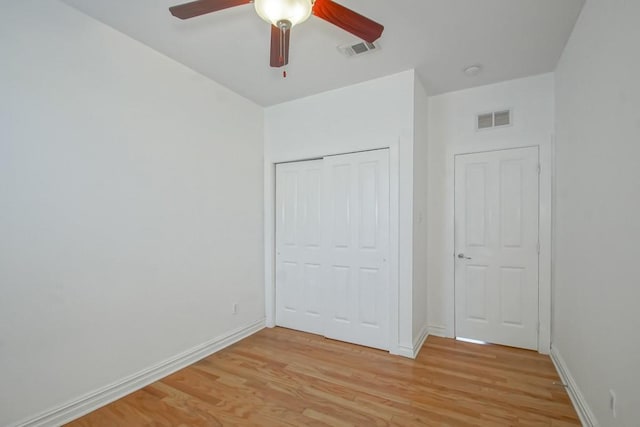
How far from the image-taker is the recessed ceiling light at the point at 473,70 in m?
2.68

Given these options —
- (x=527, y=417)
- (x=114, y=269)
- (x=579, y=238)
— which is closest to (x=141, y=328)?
(x=114, y=269)

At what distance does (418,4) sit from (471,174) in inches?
74.5

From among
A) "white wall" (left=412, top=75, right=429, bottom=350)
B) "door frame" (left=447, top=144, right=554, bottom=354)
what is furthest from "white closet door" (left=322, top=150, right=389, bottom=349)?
"door frame" (left=447, top=144, right=554, bottom=354)

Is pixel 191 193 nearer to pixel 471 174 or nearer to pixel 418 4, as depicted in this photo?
pixel 418 4

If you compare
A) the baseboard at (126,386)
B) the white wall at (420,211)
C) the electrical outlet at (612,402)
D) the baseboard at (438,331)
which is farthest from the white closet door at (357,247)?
the electrical outlet at (612,402)

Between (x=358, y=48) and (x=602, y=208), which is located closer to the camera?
(x=602, y=208)

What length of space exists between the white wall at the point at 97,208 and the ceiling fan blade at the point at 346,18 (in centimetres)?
178

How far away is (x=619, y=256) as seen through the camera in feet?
4.67

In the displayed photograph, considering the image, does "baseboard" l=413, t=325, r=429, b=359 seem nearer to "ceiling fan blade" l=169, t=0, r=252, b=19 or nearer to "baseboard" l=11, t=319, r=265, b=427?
"baseboard" l=11, t=319, r=265, b=427

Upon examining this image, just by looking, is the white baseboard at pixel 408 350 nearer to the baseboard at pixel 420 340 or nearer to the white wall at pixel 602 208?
the baseboard at pixel 420 340

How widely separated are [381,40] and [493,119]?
5.31 feet

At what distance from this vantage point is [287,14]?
1.24 m

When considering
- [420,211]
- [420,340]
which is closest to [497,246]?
[420,211]

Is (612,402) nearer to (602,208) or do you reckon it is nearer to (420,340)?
(602,208)
